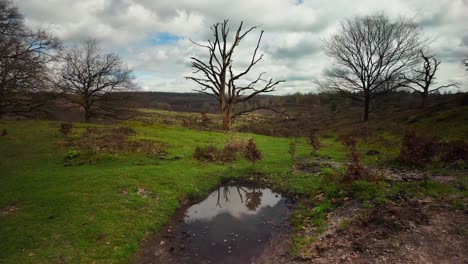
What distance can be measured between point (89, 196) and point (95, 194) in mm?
217

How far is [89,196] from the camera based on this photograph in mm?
9375

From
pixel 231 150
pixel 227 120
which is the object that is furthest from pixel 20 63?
pixel 227 120

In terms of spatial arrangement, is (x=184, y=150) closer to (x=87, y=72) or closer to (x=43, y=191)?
(x=43, y=191)

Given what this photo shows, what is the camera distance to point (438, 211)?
746cm

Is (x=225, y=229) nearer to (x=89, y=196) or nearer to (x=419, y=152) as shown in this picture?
(x=89, y=196)

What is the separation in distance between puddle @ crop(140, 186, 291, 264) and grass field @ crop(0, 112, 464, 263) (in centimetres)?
59

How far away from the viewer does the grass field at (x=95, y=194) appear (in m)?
6.85

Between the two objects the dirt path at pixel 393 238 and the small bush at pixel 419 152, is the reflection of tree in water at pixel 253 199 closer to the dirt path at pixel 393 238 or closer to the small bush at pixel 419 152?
the dirt path at pixel 393 238

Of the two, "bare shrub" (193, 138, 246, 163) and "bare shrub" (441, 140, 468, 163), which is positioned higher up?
"bare shrub" (441, 140, 468, 163)

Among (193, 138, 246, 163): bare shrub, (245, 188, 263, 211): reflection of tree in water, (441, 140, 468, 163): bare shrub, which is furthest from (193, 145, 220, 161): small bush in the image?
(441, 140, 468, 163): bare shrub

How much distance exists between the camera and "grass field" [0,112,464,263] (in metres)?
6.85

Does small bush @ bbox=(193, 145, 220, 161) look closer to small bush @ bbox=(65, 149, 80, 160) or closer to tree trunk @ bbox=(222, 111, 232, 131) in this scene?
small bush @ bbox=(65, 149, 80, 160)

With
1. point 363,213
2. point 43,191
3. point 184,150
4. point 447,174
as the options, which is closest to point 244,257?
point 363,213

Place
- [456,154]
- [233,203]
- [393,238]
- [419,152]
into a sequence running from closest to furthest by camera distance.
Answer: [393,238] < [233,203] < [456,154] < [419,152]
